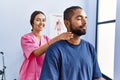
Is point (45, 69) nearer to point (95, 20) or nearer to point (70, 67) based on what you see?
point (70, 67)

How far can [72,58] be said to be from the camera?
1100mm

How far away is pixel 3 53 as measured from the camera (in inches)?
106

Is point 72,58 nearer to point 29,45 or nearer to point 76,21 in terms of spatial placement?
point 76,21

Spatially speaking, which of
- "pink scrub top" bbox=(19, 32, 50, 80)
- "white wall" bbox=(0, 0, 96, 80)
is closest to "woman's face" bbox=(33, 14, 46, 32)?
"pink scrub top" bbox=(19, 32, 50, 80)

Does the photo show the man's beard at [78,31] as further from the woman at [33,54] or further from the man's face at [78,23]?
the woman at [33,54]

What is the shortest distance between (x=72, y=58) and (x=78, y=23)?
200 mm

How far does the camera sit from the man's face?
1.14 meters

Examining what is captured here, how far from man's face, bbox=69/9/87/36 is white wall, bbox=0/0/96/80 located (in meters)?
1.62

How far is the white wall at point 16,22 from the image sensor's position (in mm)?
2686

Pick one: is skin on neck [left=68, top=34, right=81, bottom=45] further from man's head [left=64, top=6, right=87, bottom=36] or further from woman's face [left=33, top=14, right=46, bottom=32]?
woman's face [left=33, top=14, right=46, bottom=32]

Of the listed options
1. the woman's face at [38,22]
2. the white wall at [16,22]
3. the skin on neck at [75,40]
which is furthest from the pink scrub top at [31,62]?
the white wall at [16,22]

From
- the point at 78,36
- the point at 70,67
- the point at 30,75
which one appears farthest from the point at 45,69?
the point at 30,75

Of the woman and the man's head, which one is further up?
the man's head

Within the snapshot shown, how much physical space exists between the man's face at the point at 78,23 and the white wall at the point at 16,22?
1.62 metres
